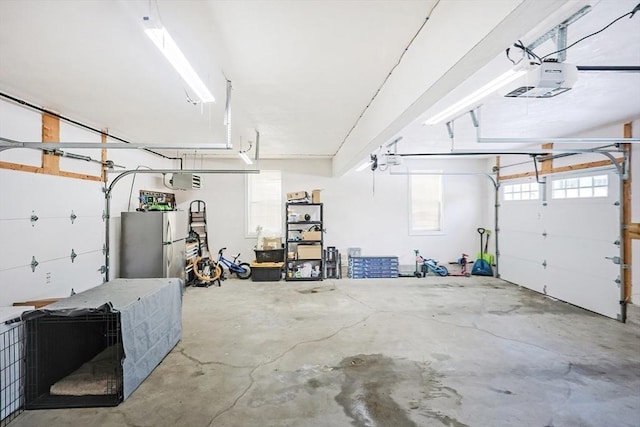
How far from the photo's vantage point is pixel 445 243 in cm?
782

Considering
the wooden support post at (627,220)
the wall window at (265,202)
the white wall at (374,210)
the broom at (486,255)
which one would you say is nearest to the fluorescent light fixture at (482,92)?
the wooden support post at (627,220)

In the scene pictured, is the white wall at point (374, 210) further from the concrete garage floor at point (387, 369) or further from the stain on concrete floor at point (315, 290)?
the concrete garage floor at point (387, 369)

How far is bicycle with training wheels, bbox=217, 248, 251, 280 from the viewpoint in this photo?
7105mm

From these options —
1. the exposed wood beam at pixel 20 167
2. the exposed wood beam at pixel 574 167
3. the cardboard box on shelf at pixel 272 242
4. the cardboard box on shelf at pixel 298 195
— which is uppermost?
the exposed wood beam at pixel 574 167

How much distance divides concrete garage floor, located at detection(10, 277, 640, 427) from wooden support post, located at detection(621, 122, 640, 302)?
0.61 m

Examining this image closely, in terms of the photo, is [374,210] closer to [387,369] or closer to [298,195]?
[298,195]

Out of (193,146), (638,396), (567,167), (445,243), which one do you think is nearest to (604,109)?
(567,167)

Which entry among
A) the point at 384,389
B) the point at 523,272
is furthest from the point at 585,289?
the point at 384,389

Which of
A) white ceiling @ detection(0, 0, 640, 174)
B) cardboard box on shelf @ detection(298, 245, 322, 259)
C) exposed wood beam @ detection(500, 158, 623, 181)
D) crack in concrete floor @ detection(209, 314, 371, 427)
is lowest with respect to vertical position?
crack in concrete floor @ detection(209, 314, 371, 427)

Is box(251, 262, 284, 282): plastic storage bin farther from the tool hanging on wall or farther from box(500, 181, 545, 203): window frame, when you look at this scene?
box(500, 181, 545, 203): window frame

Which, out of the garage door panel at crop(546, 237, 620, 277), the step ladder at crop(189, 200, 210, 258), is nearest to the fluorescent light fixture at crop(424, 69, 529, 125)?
the garage door panel at crop(546, 237, 620, 277)

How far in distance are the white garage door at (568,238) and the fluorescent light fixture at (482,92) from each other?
3626mm

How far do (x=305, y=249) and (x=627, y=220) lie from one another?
548cm

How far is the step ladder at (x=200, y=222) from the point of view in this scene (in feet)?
24.1
